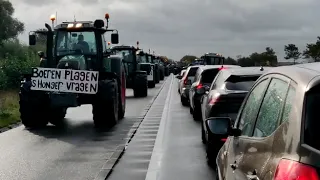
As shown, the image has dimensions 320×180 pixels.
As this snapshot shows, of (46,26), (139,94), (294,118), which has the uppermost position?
(46,26)

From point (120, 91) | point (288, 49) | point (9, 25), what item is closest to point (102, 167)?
point (120, 91)

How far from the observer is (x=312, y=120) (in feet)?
10.1

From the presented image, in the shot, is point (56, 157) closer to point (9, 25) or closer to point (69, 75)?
point (69, 75)

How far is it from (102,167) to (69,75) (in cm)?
643

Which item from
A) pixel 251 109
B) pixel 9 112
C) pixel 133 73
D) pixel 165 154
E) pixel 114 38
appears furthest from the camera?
pixel 133 73

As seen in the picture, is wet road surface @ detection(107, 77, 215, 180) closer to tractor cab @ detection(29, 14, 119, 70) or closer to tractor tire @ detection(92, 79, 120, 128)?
tractor tire @ detection(92, 79, 120, 128)

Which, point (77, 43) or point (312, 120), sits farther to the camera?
point (77, 43)

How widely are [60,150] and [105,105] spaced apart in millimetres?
3879

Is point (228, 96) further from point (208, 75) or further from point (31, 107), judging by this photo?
point (31, 107)

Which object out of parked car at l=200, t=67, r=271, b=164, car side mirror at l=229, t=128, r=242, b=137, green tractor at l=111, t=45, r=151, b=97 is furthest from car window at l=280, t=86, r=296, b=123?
green tractor at l=111, t=45, r=151, b=97

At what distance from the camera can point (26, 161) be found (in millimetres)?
10320

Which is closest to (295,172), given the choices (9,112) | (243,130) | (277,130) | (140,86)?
(277,130)

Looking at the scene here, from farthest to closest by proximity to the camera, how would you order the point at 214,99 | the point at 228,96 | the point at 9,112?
the point at 9,112, the point at 214,99, the point at 228,96

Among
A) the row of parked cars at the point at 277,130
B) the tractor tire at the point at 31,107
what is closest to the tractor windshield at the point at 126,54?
the tractor tire at the point at 31,107
